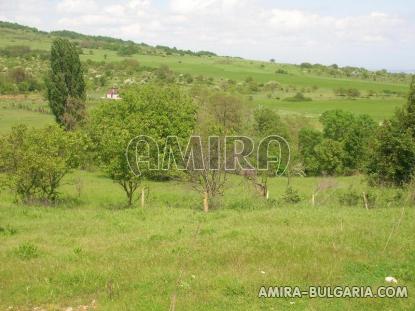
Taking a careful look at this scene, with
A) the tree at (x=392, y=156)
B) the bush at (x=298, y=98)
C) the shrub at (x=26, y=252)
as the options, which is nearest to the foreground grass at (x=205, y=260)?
the shrub at (x=26, y=252)

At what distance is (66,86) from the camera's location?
191ft

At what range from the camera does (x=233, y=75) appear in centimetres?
13400

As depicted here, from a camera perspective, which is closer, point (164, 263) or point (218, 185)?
point (164, 263)

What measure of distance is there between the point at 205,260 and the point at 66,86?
50869 mm

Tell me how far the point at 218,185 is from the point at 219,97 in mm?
39384

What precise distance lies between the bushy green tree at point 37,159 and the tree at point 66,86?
3022 centimetres

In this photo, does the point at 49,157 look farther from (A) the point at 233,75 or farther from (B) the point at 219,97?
(A) the point at 233,75

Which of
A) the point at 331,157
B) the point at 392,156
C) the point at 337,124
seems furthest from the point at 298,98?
the point at 392,156

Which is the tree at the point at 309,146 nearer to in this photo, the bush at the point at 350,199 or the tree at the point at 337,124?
the tree at the point at 337,124

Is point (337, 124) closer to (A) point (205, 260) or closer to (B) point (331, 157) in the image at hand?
(B) point (331, 157)

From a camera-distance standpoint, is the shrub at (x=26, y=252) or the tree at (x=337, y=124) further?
the tree at (x=337, y=124)

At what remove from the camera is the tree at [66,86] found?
2266 inches

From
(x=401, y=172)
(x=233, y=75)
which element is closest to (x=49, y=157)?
(x=401, y=172)

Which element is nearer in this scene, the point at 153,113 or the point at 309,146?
the point at 153,113
